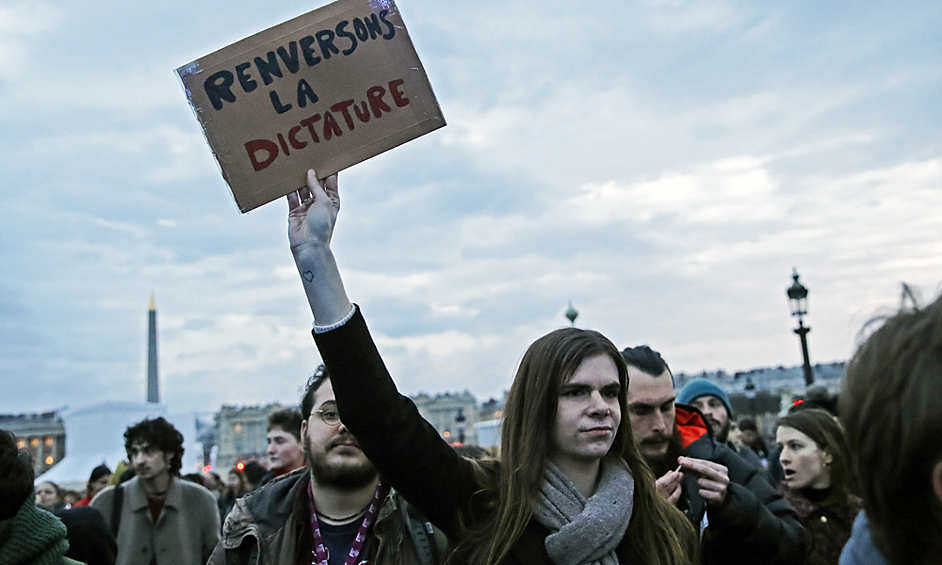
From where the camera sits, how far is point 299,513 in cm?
331

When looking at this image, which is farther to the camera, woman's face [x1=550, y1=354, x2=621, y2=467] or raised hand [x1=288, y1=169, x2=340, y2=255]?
woman's face [x1=550, y1=354, x2=621, y2=467]

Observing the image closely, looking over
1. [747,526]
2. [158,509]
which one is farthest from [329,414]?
[158,509]

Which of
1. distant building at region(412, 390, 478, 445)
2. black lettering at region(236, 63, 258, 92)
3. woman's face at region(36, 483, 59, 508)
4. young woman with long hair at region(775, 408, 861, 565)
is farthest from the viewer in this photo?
distant building at region(412, 390, 478, 445)

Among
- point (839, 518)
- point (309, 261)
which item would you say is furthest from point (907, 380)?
point (839, 518)

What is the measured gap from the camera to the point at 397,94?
2.84 metres

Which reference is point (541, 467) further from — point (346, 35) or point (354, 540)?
point (346, 35)

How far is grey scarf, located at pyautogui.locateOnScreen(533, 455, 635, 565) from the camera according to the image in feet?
8.16

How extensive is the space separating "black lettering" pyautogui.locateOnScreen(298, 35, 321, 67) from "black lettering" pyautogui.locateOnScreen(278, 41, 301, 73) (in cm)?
2

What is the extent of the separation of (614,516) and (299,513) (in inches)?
54.9

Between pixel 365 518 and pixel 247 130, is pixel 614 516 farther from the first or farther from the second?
pixel 247 130

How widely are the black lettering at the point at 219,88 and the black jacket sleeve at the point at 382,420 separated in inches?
36.2

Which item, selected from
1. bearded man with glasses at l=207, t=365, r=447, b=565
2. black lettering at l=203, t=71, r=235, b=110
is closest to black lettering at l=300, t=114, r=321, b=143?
black lettering at l=203, t=71, r=235, b=110

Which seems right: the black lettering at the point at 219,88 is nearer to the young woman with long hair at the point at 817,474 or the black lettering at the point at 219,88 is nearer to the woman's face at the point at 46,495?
the young woman with long hair at the point at 817,474

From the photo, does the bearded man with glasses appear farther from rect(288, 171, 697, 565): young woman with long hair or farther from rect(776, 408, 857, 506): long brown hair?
rect(776, 408, 857, 506): long brown hair
